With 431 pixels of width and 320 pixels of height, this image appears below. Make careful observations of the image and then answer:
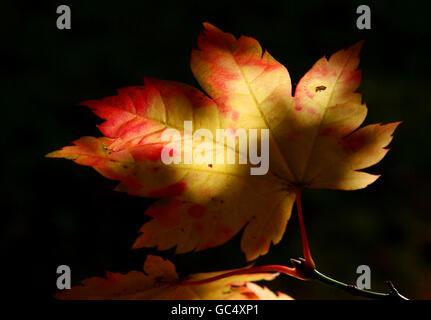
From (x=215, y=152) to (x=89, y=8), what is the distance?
86.8 inches

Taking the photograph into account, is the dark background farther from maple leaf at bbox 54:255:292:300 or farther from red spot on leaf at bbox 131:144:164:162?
red spot on leaf at bbox 131:144:164:162

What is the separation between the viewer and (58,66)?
7.28 ft

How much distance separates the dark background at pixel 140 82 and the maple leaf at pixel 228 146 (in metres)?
1.28

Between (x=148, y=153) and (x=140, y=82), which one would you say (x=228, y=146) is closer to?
(x=148, y=153)

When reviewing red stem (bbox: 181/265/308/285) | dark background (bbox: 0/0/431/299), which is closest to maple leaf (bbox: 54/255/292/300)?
red stem (bbox: 181/265/308/285)

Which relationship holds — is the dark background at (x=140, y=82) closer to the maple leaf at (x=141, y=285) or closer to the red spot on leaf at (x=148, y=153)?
the maple leaf at (x=141, y=285)

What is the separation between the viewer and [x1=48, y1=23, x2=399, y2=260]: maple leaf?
20.0 inches

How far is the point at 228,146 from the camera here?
54cm

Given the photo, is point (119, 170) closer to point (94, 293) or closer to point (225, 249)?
point (94, 293)

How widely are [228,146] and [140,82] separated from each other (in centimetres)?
167

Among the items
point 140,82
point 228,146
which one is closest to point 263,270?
point 228,146

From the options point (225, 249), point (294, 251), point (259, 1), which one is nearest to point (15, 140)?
point (225, 249)

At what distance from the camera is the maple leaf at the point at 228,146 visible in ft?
1.67

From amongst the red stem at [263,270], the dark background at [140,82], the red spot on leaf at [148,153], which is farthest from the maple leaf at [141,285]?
the dark background at [140,82]
